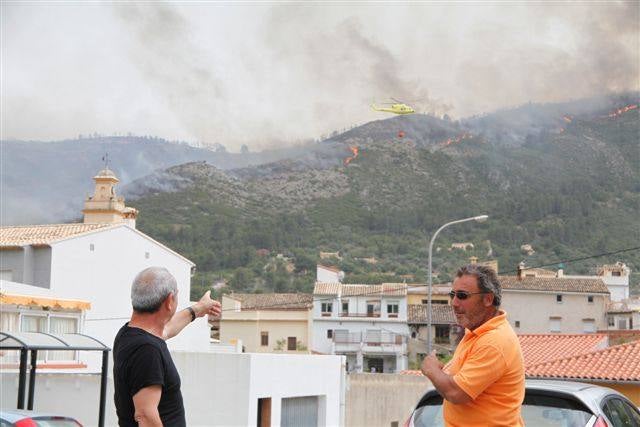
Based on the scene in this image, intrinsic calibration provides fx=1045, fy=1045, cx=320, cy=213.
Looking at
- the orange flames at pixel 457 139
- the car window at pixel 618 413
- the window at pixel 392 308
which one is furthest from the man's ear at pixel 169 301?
the orange flames at pixel 457 139

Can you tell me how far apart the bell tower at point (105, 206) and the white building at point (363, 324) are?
28623 mm

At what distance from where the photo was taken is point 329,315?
7919 cm

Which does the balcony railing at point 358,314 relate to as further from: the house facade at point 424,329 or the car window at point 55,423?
the car window at point 55,423

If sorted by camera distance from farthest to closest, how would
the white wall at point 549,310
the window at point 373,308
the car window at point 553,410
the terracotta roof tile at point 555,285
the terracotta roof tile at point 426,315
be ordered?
the window at point 373,308, the terracotta roof tile at point 426,315, the terracotta roof tile at point 555,285, the white wall at point 549,310, the car window at point 553,410

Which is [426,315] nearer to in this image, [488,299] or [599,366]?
[599,366]

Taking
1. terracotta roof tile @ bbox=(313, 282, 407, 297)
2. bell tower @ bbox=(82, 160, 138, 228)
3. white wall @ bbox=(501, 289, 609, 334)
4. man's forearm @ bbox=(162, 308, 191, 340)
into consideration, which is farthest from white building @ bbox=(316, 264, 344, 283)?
man's forearm @ bbox=(162, 308, 191, 340)

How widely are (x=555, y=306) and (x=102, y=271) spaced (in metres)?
47.8

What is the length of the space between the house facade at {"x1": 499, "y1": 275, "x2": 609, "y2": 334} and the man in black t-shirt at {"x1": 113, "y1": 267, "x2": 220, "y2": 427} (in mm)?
73124

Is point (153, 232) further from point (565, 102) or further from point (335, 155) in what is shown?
point (565, 102)

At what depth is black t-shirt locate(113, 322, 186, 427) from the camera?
460 cm

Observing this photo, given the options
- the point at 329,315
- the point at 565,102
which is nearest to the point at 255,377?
the point at 329,315

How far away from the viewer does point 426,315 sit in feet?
259

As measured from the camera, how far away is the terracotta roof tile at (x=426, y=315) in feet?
261

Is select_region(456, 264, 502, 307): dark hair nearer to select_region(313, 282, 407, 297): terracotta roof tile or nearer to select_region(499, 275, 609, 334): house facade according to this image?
select_region(499, 275, 609, 334): house facade
